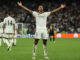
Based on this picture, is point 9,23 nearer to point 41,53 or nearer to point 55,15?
point 41,53

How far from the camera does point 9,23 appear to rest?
15469 millimetres

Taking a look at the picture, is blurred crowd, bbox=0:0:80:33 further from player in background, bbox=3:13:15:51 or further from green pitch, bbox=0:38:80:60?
→ player in background, bbox=3:13:15:51

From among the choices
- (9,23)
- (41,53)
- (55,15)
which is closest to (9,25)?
(9,23)

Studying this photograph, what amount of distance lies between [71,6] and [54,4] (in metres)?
2.95

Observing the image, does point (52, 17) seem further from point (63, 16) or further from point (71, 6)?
point (71, 6)

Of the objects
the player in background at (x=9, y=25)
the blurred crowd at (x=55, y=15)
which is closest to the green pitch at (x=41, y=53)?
the player in background at (x=9, y=25)

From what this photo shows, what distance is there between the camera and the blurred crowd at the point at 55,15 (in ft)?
139

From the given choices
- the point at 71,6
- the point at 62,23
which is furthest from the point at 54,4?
the point at 62,23

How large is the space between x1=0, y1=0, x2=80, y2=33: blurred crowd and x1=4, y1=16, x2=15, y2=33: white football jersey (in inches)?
1014

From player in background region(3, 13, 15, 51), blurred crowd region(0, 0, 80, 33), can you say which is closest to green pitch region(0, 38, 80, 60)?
player in background region(3, 13, 15, 51)

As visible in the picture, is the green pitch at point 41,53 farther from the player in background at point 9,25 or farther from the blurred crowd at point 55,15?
the blurred crowd at point 55,15

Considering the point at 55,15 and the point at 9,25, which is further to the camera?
the point at 55,15

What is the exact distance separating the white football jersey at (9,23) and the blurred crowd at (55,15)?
25.7 meters

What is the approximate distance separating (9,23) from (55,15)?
30.5 meters
